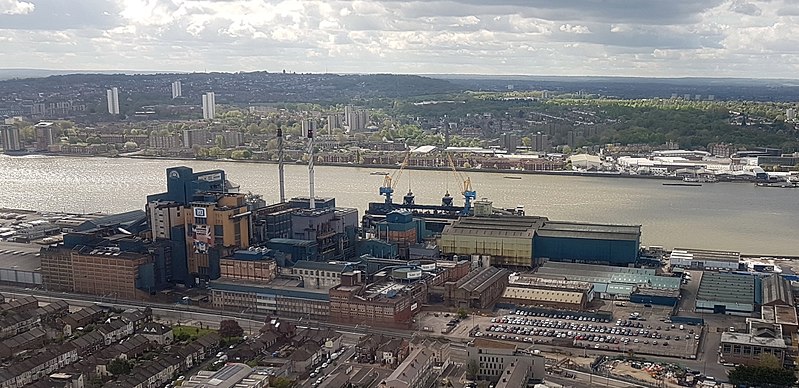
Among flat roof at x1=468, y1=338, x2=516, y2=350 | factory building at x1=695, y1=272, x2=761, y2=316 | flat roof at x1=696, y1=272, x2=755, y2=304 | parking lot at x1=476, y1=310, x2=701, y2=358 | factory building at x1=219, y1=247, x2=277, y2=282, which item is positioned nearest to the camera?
flat roof at x1=468, y1=338, x2=516, y2=350

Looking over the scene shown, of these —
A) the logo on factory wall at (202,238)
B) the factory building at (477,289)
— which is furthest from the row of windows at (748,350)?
the logo on factory wall at (202,238)

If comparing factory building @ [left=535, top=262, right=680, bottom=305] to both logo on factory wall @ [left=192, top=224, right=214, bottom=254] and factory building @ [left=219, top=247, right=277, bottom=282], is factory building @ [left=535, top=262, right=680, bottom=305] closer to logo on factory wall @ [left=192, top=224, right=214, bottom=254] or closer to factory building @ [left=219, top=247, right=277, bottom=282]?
factory building @ [left=219, top=247, right=277, bottom=282]

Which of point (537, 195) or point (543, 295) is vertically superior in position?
point (537, 195)

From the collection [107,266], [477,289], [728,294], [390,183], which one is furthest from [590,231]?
[107,266]

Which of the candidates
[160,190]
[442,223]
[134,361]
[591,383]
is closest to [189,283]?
[134,361]

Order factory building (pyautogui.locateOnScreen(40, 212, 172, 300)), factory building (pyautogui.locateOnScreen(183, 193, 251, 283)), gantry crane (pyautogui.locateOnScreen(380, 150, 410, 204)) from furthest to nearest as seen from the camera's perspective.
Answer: gantry crane (pyautogui.locateOnScreen(380, 150, 410, 204)), factory building (pyautogui.locateOnScreen(183, 193, 251, 283)), factory building (pyautogui.locateOnScreen(40, 212, 172, 300))

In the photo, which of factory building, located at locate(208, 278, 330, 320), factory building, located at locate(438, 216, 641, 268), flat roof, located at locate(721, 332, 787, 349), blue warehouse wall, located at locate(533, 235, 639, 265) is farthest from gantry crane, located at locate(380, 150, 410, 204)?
flat roof, located at locate(721, 332, 787, 349)

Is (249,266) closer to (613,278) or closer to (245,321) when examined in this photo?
(245,321)
